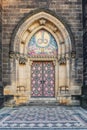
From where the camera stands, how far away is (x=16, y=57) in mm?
15758

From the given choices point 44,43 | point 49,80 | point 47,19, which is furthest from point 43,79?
point 47,19

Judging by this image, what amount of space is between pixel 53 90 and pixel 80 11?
4416mm

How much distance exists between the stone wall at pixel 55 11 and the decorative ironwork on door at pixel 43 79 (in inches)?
53.8

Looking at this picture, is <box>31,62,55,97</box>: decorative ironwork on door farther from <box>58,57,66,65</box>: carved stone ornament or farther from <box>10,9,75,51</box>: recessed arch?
<box>10,9,75,51</box>: recessed arch

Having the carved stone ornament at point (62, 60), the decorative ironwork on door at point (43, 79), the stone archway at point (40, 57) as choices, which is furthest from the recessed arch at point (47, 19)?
the decorative ironwork on door at point (43, 79)

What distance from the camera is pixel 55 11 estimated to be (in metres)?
16.0

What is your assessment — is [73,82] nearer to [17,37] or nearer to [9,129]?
[17,37]

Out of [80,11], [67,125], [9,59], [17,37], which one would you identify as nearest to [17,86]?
[9,59]

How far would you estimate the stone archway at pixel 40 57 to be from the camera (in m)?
15.8

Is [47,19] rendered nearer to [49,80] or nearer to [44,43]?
[44,43]

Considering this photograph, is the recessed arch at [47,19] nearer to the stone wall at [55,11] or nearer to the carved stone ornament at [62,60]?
the stone wall at [55,11]

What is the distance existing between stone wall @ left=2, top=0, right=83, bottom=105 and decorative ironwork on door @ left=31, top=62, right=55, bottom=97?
1367 millimetres

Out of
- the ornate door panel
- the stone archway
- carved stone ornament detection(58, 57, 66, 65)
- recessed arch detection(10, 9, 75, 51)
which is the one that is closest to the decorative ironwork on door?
the ornate door panel

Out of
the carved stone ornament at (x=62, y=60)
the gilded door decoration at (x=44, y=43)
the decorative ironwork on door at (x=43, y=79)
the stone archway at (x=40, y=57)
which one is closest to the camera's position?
the stone archway at (x=40, y=57)
